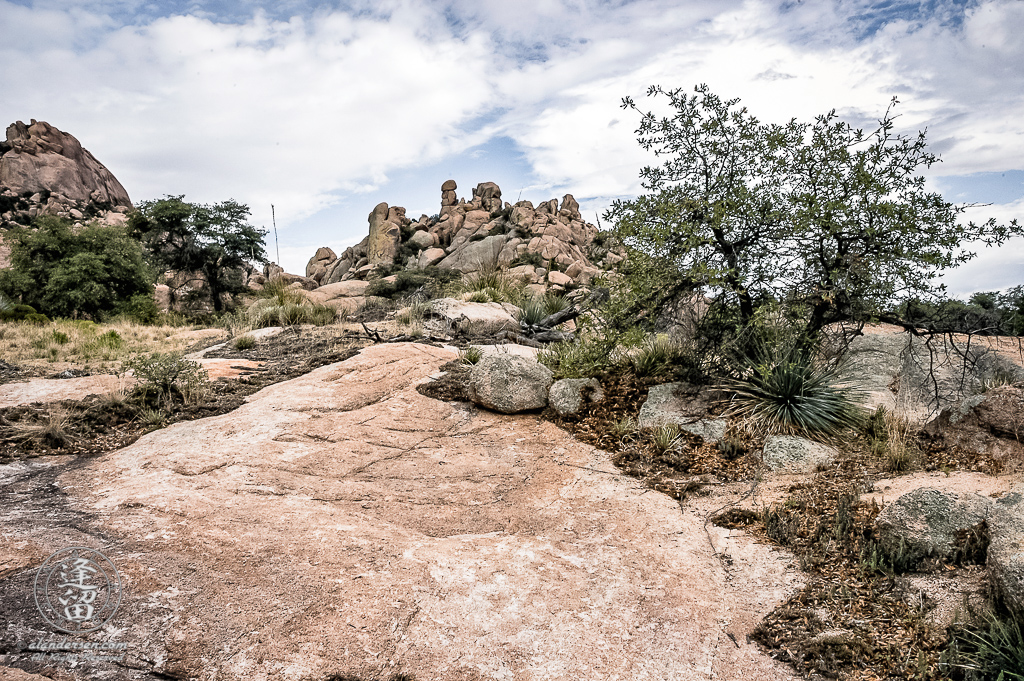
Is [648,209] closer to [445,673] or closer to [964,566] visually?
[964,566]

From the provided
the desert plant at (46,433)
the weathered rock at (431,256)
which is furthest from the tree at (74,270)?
the weathered rock at (431,256)

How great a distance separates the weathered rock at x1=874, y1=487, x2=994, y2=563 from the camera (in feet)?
12.7

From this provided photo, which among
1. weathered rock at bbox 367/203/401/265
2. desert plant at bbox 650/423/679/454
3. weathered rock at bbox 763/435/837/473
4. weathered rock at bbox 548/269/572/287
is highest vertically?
weathered rock at bbox 367/203/401/265

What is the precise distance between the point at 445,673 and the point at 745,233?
6.00 metres

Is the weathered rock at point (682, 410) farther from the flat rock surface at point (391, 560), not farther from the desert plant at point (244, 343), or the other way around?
the desert plant at point (244, 343)

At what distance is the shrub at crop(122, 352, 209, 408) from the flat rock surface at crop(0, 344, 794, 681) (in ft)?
3.93

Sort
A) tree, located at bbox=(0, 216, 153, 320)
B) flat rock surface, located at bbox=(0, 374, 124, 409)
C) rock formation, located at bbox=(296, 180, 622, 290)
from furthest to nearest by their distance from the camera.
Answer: rock formation, located at bbox=(296, 180, 622, 290) → tree, located at bbox=(0, 216, 153, 320) → flat rock surface, located at bbox=(0, 374, 124, 409)

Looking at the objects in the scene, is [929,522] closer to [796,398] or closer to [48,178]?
[796,398]

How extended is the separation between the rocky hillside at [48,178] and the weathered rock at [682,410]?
66.3m

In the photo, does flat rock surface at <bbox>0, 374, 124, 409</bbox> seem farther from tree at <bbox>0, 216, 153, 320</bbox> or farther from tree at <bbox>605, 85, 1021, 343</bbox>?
tree at <bbox>0, 216, 153, 320</bbox>

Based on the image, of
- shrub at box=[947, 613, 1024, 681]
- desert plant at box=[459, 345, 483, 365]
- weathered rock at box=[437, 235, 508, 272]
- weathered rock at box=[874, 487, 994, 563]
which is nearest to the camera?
shrub at box=[947, 613, 1024, 681]

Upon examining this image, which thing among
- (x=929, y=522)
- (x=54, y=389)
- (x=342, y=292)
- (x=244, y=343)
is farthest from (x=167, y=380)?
(x=342, y=292)

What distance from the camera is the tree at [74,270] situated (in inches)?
802

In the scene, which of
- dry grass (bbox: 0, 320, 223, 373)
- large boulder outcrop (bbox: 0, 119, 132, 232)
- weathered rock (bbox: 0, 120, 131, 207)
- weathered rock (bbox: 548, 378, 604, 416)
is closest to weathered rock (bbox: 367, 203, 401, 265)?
dry grass (bbox: 0, 320, 223, 373)
